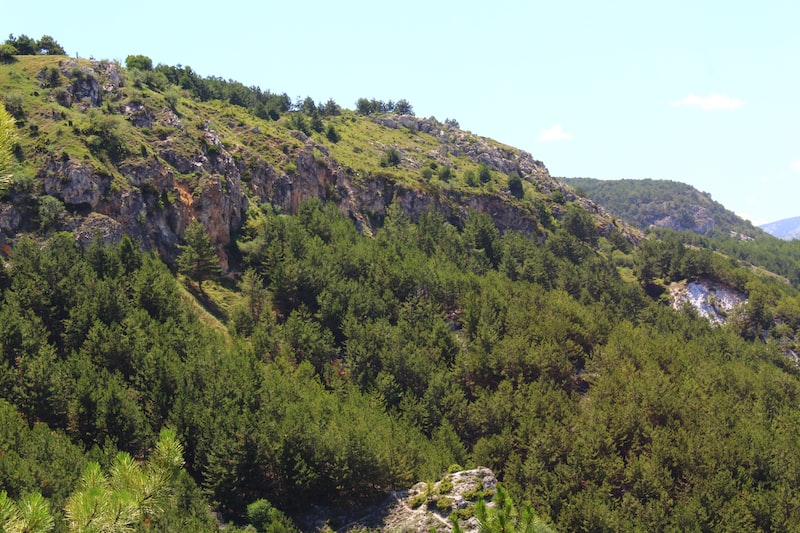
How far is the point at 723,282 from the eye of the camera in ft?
438

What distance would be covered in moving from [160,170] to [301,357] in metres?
38.0

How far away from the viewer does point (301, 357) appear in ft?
227

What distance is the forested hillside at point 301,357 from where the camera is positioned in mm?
46188

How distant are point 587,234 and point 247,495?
123492 millimetres

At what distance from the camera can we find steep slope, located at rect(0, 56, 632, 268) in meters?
73.9

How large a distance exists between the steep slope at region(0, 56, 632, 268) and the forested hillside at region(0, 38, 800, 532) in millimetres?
421

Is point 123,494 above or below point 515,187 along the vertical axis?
below

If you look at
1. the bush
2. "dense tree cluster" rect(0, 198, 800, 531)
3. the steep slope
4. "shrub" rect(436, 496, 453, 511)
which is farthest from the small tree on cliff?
the bush

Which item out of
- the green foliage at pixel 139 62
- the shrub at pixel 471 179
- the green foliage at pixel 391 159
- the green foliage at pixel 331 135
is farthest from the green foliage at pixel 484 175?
the green foliage at pixel 139 62

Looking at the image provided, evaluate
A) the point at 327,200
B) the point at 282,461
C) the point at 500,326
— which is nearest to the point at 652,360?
the point at 500,326

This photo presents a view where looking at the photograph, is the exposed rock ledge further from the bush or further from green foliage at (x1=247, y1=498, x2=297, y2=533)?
the bush

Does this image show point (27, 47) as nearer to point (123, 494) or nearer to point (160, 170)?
point (160, 170)

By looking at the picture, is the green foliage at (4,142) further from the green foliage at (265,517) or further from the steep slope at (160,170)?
the green foliage at (265,517)

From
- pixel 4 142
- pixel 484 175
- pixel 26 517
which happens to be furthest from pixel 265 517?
pixel 484 175
